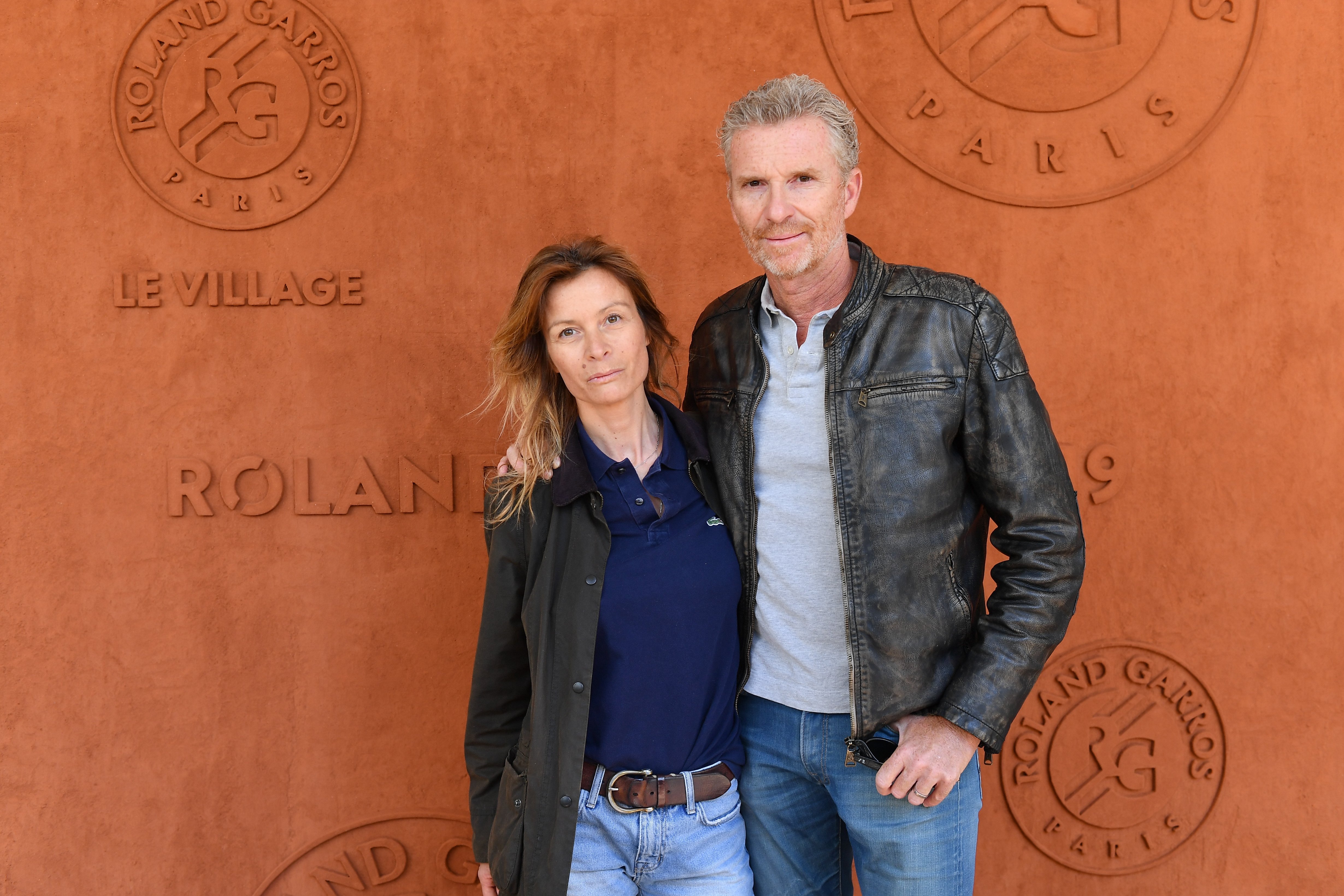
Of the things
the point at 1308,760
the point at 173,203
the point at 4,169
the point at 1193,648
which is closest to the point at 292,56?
the point at 173,203

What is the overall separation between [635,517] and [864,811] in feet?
2.19

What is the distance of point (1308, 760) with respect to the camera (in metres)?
2.71

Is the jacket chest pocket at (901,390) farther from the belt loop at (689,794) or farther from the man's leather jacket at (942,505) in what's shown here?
the belt loop at (689,794)

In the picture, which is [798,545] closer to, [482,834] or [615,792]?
[615,792]

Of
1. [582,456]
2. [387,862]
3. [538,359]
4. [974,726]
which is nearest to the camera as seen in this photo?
[974,726]

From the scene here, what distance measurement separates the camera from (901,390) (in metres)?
1.65

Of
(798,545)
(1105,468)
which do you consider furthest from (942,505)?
(1105,468)

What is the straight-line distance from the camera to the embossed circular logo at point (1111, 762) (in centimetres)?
272

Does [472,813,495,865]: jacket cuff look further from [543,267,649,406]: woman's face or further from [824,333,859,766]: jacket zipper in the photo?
[543,267,649,406]: woman's face

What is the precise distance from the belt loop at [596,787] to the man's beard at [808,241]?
0.95m

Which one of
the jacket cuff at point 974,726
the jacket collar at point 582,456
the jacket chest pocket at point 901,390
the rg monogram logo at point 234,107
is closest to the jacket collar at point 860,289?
the jacket chest pocket at point 901,390

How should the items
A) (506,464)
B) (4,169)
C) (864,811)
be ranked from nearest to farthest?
(864,811) → (506,464) → (4,169)

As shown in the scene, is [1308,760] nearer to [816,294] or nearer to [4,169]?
[816,294]

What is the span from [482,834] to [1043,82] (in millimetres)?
2427
